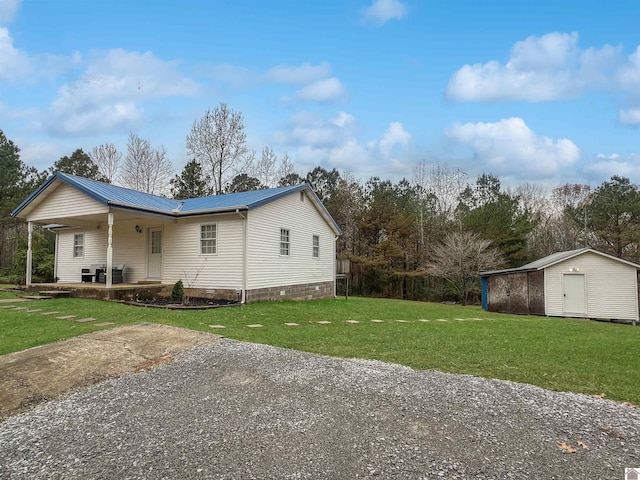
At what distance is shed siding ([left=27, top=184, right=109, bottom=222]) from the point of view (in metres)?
12.3

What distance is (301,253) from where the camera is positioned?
15414 millimetres

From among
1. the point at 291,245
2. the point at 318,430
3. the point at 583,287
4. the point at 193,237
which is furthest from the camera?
the point at 583,287

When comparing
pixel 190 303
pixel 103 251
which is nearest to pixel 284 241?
pixel 190 303

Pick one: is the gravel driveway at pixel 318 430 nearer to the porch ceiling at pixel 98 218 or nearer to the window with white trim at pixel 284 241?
the porch ceiling at pixel 98 218

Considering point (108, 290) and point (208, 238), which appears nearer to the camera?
point (108, 290)

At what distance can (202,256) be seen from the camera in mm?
12836

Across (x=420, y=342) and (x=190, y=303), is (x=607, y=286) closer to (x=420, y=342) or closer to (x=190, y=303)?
(x=420, y=342)

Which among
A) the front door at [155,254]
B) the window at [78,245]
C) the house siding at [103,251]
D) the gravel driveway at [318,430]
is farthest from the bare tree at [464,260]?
the gravel driveway at [318,430]

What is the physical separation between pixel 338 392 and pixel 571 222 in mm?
30203

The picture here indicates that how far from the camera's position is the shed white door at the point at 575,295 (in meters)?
16.9

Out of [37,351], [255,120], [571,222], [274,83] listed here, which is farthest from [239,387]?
[571,222]

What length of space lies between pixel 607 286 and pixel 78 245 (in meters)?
24.4

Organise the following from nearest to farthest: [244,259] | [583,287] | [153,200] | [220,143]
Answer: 1. [244,259]
2. [153,200]
3. [583,287]
4. [220,143]

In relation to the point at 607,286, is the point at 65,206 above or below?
above
